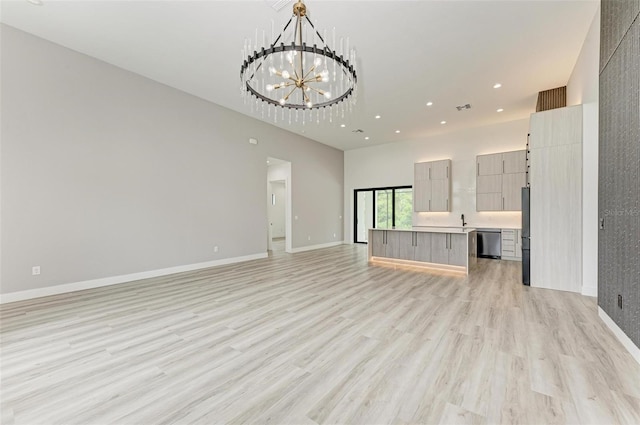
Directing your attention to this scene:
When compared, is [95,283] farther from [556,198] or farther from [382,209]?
[382,209]

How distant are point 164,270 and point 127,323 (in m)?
2.61

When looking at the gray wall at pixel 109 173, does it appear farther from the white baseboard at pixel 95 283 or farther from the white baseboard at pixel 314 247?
the white baseboard at pixel 314 247

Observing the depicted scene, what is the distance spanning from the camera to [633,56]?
2.46m

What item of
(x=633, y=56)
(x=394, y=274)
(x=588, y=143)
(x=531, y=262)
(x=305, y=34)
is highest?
(x=305, y=34)

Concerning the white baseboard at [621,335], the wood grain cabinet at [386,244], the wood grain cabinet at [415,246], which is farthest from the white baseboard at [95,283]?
the white baseboard at [621,335]

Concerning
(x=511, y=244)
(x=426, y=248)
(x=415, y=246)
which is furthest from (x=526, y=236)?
(x=511, y=244)

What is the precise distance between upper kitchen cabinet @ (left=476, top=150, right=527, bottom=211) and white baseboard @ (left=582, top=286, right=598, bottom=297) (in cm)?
350

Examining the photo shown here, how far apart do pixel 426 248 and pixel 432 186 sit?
11.3 ft

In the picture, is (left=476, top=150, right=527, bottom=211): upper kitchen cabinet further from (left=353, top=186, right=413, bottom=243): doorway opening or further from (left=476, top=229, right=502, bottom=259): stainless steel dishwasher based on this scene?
(left=353, top=186, right=413, bottom=243): doorway opening

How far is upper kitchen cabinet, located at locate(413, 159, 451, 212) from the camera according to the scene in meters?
8.59

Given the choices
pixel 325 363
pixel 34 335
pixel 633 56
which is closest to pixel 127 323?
pixel 34 335

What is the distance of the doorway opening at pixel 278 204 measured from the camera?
8836 millimetres

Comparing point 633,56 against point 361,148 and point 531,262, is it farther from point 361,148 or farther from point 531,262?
point 361,148

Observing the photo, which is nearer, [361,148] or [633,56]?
[633,56]
